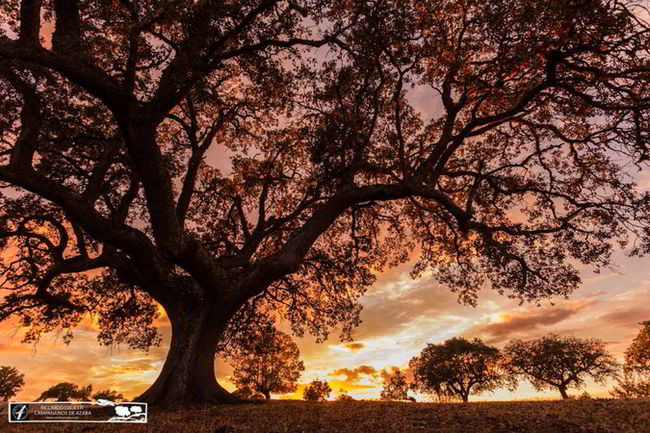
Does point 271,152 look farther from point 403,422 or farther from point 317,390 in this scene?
point 317,390

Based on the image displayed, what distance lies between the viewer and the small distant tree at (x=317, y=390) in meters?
64.7

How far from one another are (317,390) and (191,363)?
56.6 metres

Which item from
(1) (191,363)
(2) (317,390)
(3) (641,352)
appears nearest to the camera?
(1) (191,363)

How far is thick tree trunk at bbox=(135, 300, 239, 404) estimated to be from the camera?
560 inches

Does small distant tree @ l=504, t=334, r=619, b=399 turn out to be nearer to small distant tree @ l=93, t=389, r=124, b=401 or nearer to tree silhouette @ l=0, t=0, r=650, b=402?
tree silhouette @ l=0, t=0, r=650, b=402

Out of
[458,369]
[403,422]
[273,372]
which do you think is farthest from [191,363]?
[458,369]

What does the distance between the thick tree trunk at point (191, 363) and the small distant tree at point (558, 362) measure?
174 ft

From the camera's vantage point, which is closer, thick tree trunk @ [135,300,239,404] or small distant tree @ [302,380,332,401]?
thick tree trunk @ [135,300,239,404]

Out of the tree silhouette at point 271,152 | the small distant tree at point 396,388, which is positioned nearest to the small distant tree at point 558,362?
the small distant tree at point 396,388

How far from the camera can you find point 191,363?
591 inches

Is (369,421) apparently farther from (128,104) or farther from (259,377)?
(259,377)

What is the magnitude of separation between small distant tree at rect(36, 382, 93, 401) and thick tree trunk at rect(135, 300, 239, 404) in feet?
233

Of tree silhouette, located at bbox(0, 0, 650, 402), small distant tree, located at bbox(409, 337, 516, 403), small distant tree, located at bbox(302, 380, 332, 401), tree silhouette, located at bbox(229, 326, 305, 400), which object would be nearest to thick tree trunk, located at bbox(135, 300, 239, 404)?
tree silhouette, located at bbox(0, 0, 650, 402)

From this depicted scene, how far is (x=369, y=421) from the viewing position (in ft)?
29.5
